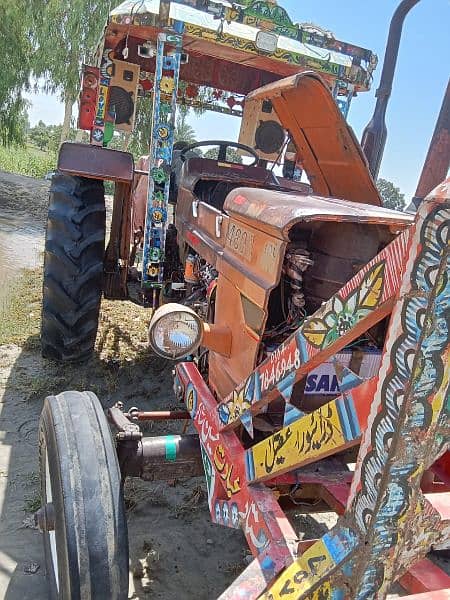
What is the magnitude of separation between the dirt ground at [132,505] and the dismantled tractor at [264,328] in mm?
276

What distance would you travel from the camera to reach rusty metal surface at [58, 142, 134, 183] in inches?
129

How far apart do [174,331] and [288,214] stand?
57 cm

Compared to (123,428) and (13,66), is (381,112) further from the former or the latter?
(13,66)

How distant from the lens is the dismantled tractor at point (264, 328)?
39.8 inches

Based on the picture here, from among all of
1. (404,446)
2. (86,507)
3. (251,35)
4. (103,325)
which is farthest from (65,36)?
(404,446)

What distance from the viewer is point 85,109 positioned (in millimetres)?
3795

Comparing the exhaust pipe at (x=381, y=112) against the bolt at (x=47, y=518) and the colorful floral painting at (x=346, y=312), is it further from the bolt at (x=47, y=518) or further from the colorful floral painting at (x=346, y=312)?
the bolt at (x=47, y=518)

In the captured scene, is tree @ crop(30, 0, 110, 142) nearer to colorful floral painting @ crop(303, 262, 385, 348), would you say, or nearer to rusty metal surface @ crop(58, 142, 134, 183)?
rusty metal surface @ crop(58, 142, 134, 183)

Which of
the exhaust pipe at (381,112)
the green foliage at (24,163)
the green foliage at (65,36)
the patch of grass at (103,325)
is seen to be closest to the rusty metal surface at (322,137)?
the patch of grass at (103,325)

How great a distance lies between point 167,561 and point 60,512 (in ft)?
2.79

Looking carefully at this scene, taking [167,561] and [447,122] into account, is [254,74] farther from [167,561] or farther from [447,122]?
[167,561]

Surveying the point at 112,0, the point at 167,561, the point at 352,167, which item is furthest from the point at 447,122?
the point at 112,0

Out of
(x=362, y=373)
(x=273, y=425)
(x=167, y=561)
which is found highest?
(x=362, y=373)

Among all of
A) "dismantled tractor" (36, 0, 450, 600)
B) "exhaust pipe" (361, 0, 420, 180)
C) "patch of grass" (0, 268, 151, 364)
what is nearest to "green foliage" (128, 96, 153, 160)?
"patch of grass" (0, 268, 151, 364)
